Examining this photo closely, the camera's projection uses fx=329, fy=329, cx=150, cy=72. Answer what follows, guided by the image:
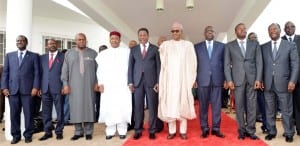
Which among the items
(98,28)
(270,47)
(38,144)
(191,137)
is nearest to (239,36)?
(270,47)

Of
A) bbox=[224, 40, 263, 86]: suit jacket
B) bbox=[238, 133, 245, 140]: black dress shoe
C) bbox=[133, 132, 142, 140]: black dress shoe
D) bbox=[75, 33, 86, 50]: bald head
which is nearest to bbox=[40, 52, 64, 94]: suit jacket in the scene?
bbox=[75, 33, 86, 50]: bald head

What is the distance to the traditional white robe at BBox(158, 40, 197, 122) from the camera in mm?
4930

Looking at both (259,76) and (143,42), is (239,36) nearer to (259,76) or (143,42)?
(259,76)

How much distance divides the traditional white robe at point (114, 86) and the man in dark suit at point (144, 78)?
13 cm

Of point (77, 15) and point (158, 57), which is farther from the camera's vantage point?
point (77, 15)

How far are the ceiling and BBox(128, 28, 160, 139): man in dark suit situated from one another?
8.70 feet

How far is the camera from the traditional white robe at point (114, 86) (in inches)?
205

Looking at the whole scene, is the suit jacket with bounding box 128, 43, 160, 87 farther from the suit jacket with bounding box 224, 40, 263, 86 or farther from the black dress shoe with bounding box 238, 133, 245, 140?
the black dress shoe with bounding box 238, 133, 245, 140

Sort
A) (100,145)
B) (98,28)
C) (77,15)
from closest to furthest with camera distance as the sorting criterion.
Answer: (100,145)
(77,15)
(98,28)

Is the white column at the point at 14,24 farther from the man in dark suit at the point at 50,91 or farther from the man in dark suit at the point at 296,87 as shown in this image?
the man in dark suit at the point at 296,87

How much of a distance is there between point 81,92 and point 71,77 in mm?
290

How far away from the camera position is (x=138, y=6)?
28.3 ft

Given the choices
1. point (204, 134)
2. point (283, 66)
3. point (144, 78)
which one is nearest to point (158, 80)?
point (144, 78)

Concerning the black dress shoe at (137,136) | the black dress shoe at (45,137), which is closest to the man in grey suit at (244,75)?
the black dress shoe at (137,136)
